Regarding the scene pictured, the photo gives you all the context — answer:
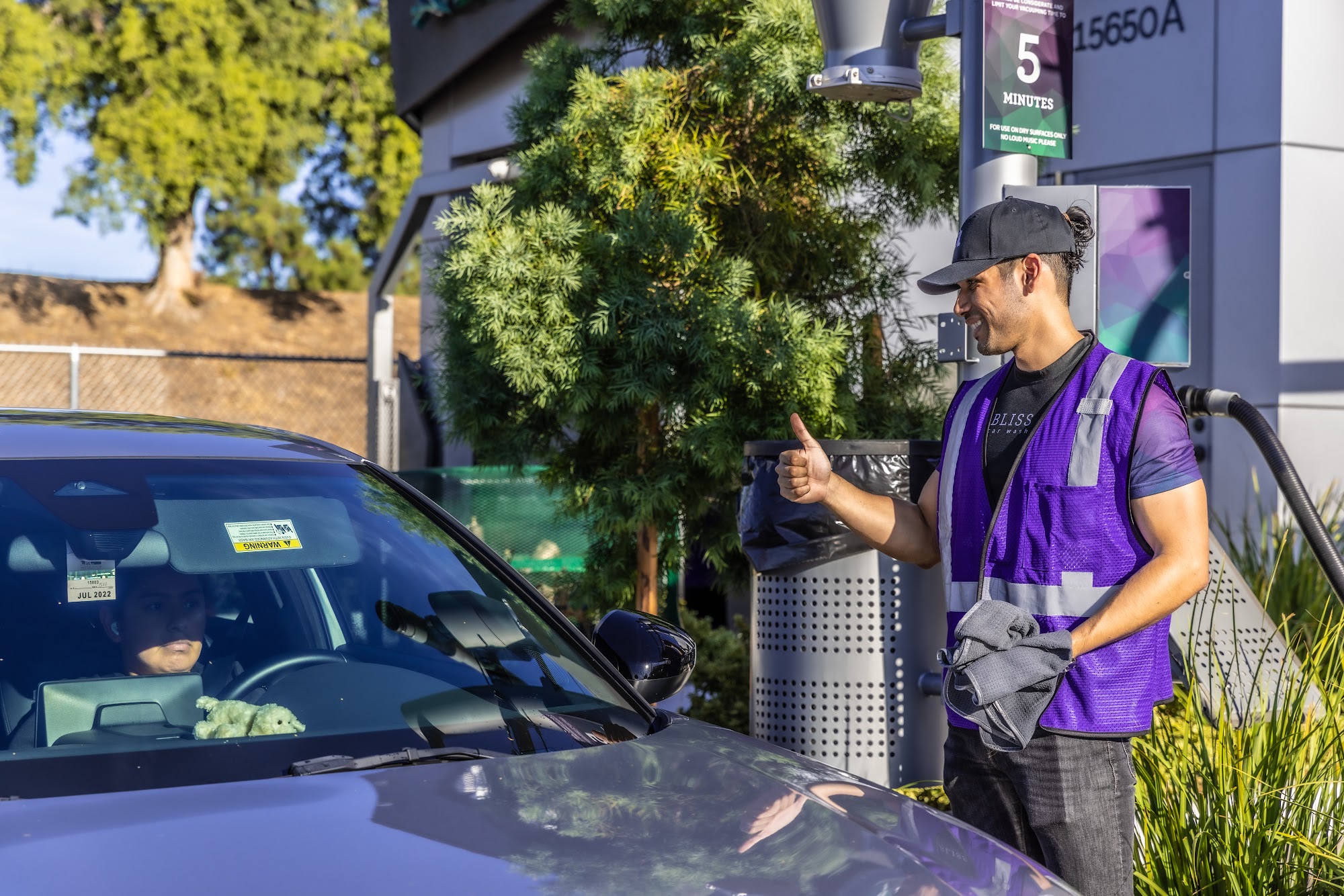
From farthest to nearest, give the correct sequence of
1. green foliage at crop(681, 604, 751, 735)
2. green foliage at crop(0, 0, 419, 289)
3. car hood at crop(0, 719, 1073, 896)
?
green foliage at crop(0, 0, 419, 289)
green foliage at crop(681, 604, 751, 735)
car hood at crop(0, 719, 1073, 896)

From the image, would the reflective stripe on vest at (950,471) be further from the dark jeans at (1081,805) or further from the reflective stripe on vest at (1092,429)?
the dark jeans at (1081,805)

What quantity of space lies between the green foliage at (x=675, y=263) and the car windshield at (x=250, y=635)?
3.37 meters

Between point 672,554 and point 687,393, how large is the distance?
3.31 feet

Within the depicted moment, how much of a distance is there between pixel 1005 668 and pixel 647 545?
4676 mm

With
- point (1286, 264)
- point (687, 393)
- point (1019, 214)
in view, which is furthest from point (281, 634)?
point (1286, 264)

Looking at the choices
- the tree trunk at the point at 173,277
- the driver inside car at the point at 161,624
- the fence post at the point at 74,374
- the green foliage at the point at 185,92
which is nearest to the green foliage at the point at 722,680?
the driver inside car at the point at 161,624

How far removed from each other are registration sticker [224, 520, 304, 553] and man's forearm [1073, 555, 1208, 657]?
5.46 ft

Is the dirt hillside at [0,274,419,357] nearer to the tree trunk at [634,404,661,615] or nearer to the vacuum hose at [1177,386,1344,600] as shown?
the tree trunk at [634,404,661,615]

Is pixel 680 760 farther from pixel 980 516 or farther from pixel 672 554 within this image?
pixel 672 554

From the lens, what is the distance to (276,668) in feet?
8.82

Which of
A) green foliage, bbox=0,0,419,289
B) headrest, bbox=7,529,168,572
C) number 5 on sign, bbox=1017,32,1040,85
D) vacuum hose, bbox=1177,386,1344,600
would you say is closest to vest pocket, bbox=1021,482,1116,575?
vacuum hose, bbox=1177,386,1344,600

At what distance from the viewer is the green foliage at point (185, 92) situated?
28.2 metres

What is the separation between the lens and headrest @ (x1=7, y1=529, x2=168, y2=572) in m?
2.55

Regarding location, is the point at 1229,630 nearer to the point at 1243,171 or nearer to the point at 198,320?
the point at 1243,171
